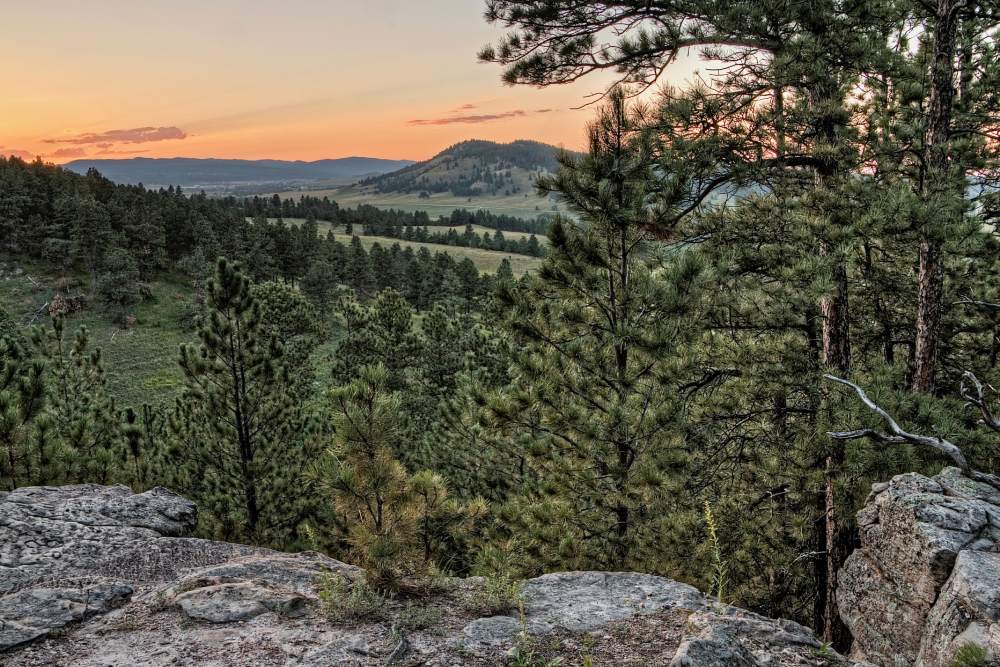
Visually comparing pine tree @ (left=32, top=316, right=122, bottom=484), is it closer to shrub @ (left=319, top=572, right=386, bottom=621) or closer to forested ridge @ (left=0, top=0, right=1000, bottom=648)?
forested ridge @ (left=0, top=0, right=1000, bottom=648)

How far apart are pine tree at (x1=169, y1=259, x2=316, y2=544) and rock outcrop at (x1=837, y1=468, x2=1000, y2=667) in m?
10.7

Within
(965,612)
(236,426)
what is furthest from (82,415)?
(965,612)

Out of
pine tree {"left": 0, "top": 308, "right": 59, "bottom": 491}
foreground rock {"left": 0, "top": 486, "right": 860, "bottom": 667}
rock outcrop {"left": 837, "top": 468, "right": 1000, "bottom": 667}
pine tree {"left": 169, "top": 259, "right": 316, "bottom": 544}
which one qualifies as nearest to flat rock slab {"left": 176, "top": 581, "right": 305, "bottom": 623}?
foreground rock {"left": 0, "top": 486, "right": 860, "bottom": 667}

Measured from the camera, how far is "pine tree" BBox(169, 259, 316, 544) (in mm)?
10812

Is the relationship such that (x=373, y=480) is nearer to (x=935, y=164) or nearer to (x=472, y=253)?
(x=935, y=164)

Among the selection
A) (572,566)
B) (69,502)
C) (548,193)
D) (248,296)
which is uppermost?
(548,193)

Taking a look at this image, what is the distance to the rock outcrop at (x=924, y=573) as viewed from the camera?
3.71 m

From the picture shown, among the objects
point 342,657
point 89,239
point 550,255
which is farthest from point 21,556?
point 89,239

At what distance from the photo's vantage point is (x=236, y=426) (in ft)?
Result: 37.7

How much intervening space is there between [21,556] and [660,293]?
7.91 meters

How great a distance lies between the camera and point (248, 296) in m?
11.0

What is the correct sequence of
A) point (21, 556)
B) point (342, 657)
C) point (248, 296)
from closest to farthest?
point (342, 657) < point (21, 556) < point (248, 296)

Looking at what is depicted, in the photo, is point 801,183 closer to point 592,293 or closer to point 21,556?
point 592,293

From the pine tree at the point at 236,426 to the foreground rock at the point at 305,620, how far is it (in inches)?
191
